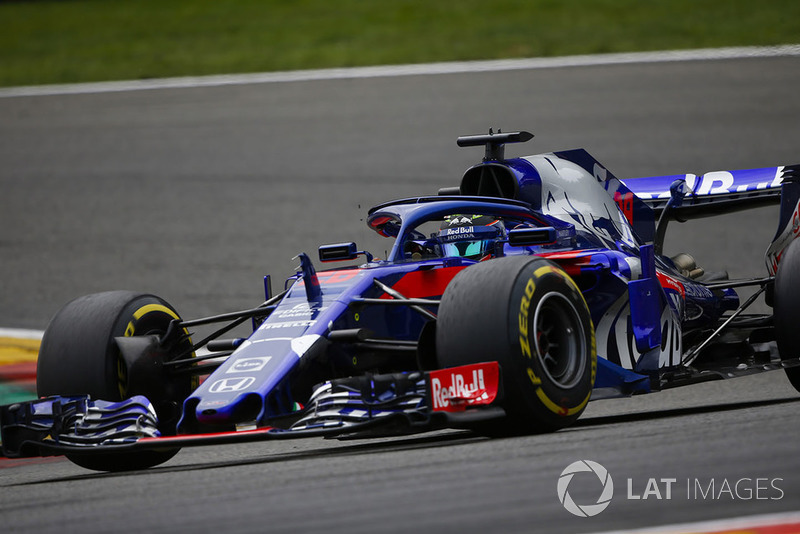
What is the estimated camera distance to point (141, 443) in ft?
20.0

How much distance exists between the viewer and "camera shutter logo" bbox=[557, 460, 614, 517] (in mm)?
4551

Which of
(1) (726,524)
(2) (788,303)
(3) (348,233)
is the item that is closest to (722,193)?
(2) (788,303)

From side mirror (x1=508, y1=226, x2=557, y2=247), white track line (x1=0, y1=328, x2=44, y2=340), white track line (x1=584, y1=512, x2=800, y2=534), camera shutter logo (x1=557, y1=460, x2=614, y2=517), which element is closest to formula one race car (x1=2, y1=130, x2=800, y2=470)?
side mirror (x1=508, y1=226, x2=557, y2=247)

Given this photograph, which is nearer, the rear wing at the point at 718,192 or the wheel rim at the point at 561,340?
the wheel rim at the point at 561,340

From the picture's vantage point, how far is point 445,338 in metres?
6.12

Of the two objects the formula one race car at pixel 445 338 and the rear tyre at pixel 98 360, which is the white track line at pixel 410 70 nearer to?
the formula one race car at pixel 445 338

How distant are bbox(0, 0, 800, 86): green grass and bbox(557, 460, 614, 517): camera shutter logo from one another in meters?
14.8

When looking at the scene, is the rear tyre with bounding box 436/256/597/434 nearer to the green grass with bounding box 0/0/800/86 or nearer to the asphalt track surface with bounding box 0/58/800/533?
the asphalt track surface with bounding box 0/58/800/533

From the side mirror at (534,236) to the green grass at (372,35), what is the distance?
12990 mm

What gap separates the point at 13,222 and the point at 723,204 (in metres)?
9.74

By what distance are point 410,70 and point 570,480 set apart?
1571cm

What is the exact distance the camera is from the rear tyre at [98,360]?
22.8ft

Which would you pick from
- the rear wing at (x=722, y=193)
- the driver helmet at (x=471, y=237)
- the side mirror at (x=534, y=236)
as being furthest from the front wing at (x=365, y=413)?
the rear wing at (x=722, y=193)

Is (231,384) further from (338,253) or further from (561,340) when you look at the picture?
(561,340)
